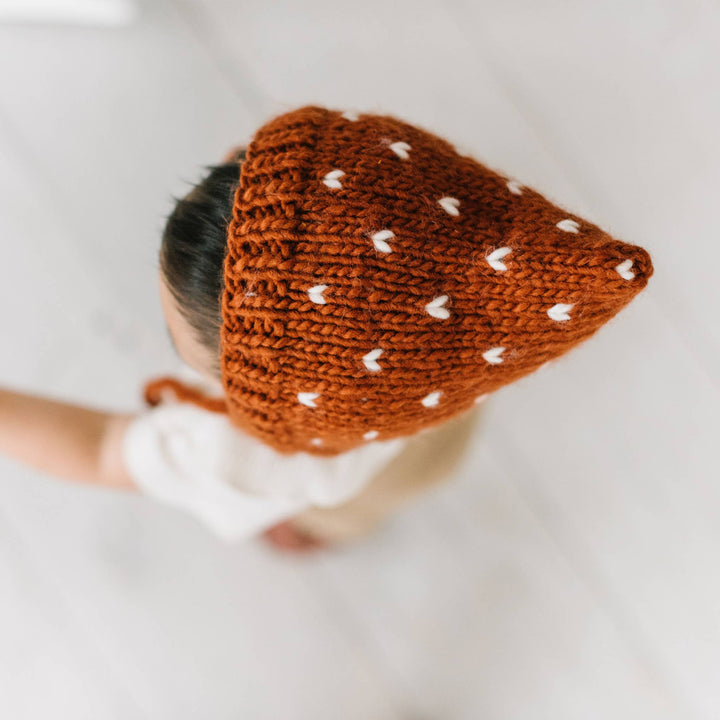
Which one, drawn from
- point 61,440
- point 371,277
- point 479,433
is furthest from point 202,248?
point 479,433

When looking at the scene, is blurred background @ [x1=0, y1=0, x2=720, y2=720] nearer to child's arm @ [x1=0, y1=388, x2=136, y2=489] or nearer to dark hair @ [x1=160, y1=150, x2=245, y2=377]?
child's arm @ [x1=0, y1=388, x2=136, y2=489]

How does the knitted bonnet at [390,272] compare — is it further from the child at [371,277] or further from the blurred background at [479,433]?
the blurred background at [479,433]

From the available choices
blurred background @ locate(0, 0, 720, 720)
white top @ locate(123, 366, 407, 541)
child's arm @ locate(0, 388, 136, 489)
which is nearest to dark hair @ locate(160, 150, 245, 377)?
white top @ locate(123, 366, 407, 541)

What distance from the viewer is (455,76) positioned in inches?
36.6

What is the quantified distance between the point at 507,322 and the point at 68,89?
809mm

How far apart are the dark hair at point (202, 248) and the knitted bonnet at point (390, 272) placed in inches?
1.3

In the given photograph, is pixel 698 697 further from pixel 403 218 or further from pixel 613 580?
pixel 403 218

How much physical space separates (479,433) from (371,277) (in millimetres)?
560

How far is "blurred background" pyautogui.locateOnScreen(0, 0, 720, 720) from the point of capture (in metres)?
0.91

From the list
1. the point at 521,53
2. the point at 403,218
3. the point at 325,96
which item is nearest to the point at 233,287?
the point at 403,218

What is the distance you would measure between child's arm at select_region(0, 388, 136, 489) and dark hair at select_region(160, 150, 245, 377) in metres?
0.23

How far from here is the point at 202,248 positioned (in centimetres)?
46

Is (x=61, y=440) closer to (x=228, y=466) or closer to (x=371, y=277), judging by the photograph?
(x=228, y=466)

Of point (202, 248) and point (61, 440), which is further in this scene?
point (61, 440)
